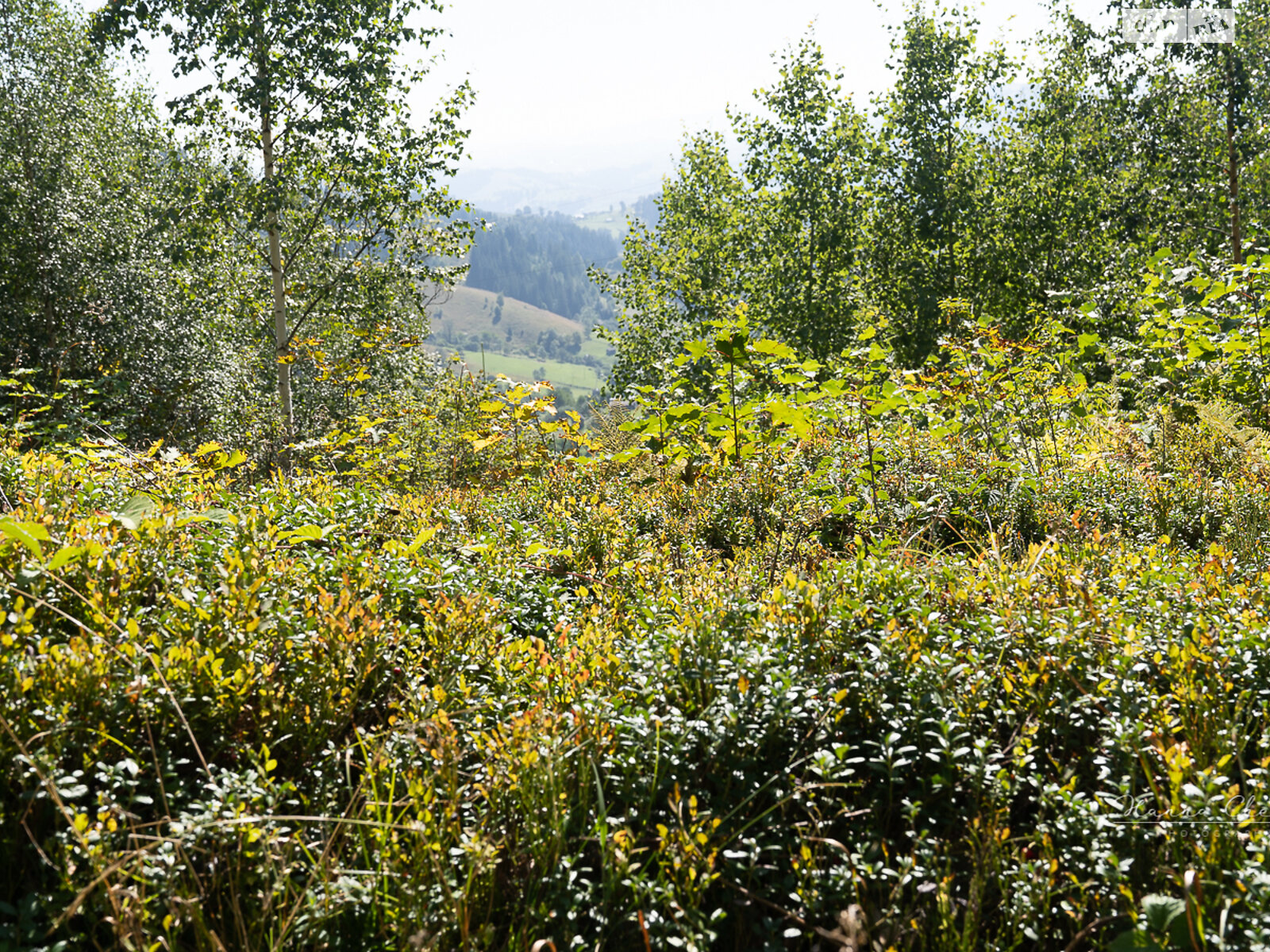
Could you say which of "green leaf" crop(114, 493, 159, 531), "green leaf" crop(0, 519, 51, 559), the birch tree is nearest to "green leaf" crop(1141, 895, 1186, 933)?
"green leaf" crop(0, 519, 51, 559)

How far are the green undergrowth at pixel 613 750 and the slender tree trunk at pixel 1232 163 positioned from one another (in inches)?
631

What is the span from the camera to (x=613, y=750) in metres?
2.01

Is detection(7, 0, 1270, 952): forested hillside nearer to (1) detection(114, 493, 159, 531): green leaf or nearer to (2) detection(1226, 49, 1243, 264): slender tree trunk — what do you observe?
(1) detection(114, 493, 159, 531): green leaf

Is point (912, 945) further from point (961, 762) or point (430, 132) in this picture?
point (430, 132)

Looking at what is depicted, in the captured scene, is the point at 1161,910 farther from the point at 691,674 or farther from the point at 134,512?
the point at 134,512

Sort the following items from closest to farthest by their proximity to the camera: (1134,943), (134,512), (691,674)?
(1134,943) < (691,674) < (134,512)

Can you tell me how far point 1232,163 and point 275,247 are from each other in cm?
1967

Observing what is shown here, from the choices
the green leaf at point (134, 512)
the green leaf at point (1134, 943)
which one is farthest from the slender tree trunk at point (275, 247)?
the green leaf at point (1134, 943)

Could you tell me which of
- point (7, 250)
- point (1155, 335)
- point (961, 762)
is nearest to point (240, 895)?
point (961, 762)

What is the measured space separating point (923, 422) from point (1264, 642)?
4.21 metres

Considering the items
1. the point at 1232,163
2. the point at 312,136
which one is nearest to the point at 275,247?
the point at 312,136

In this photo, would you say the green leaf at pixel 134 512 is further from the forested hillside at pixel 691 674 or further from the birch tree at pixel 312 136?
the birch tree at pixel 312 136

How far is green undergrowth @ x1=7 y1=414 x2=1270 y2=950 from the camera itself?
1.58m

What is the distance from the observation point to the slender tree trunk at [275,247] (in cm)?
982
